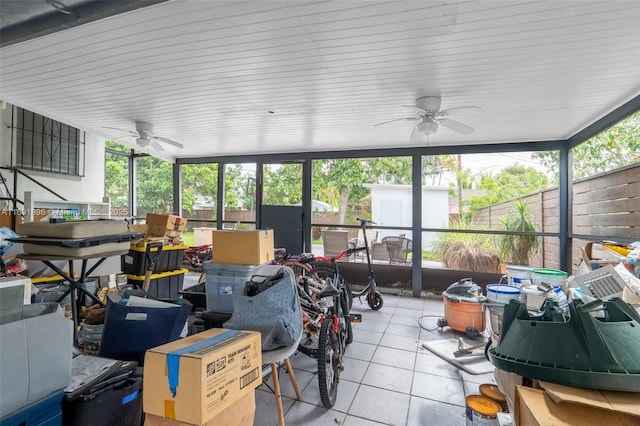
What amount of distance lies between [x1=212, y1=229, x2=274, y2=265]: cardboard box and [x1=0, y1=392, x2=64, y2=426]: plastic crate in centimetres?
142

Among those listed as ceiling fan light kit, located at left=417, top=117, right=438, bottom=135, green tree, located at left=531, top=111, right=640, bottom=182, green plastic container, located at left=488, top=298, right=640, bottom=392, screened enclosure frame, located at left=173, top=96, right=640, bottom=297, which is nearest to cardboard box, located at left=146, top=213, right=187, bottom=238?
screened enclosure frame, located at left=173, top=96, right=640, bottom=297

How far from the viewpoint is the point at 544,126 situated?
3.67 meters

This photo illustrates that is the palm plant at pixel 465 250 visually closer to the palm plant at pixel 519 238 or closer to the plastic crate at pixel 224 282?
the palm plant at pixel 519 238

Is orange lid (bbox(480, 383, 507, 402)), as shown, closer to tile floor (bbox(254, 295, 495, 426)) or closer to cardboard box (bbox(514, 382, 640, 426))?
tile floor (bbox(254, 295, 495, 426))

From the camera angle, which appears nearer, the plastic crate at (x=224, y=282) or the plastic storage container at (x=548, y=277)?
the plastic crate at (x=224, y=282)

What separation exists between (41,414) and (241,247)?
1.53 meters

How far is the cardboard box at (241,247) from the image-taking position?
2.48m

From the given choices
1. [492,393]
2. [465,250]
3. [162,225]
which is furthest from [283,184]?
[492,393]

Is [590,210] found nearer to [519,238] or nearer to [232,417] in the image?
[519,238]

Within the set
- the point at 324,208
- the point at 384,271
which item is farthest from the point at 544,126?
the point at 324,208

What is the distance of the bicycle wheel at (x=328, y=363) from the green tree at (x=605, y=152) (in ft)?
10.6

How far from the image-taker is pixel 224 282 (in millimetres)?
2463

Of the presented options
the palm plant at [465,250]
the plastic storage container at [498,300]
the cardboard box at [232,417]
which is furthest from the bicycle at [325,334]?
the palm plant at [465,250]

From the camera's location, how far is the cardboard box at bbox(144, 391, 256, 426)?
3.61 feet
